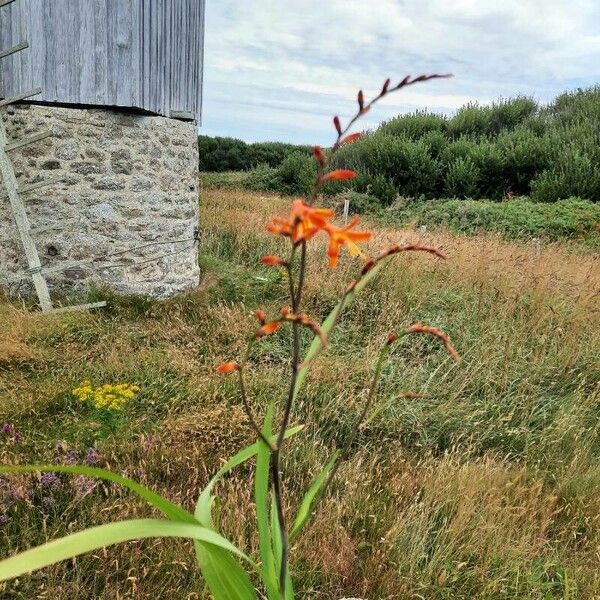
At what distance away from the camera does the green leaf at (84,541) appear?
3.87ft

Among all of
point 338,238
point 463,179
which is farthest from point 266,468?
point 463,179

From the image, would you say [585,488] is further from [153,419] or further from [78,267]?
[78,267]

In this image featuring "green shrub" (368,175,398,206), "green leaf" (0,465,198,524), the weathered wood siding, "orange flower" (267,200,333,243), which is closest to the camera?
"orange flower" (267,200,333,243)

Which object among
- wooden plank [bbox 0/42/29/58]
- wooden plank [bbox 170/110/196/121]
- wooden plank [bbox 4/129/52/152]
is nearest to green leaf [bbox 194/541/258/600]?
wooden plank [bbox 4/129/52/152]

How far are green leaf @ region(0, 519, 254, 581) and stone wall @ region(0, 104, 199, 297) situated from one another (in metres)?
6.12

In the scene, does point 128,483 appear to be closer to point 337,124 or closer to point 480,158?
point 337,124

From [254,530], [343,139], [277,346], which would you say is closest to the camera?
[343,139]

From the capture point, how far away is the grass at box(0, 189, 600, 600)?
288 cm

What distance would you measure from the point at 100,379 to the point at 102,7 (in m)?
4.34

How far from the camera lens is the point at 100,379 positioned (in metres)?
5.02

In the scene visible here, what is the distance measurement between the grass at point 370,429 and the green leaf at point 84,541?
1.12 metres

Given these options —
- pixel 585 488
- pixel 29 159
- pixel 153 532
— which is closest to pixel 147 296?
pixel 29 159

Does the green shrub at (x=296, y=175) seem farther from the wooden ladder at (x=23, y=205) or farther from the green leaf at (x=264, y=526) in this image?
the green leaf at (x=264, y=526)

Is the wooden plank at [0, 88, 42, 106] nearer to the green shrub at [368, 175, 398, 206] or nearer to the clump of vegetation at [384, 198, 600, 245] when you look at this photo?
the clump of vegetation at [384, 198, 600, 245]
